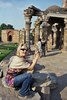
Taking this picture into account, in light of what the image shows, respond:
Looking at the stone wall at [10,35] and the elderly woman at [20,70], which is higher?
the elderly woman at [20,70]

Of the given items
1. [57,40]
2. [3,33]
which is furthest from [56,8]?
[3,33]

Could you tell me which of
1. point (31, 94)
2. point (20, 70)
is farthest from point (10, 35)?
point (31, 94)

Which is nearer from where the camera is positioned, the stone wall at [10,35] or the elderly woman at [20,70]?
the elderly woman at [20,70]

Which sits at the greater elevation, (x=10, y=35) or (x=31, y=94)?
(x=31, y=94)

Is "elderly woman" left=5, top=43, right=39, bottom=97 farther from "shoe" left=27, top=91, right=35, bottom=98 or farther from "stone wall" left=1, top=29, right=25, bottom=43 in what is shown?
"stone wall" left=1, top=29, right=25, bottom=43

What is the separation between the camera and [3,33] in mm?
74312

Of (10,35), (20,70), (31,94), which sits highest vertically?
(20,70)

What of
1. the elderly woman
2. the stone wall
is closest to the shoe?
the elderly woman

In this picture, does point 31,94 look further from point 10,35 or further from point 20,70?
point 10,35

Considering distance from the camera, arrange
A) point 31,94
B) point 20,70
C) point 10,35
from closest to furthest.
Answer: point 31,94
point 20,70
point 10,35

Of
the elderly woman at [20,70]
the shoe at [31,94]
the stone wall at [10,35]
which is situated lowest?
the stone wall at [10,35]

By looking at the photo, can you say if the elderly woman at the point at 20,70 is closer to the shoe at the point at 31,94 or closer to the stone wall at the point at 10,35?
the shoe at the point at 31,94

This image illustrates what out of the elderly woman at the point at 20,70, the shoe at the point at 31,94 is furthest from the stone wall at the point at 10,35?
the shoe at the point at 31,94

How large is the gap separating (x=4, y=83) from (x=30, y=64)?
81cm
